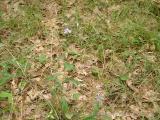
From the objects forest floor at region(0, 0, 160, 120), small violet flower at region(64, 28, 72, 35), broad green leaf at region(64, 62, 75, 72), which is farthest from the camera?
small violet flower at region(64, 28, 72, 35)

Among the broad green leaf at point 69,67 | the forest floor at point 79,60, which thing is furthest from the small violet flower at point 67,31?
the broad green leaf at point 69,67

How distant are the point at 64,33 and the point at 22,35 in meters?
0.56

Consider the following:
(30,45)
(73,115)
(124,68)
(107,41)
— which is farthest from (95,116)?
(30,45)

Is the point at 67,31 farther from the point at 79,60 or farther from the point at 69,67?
the point at 69,67

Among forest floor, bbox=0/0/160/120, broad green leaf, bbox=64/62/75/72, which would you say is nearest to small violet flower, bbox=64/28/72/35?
forest floor, bbox=0/0/160/120

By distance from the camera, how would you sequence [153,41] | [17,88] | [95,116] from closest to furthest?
[95,116]
[17,88]
[153,41]

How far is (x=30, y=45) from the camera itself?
4.20 meters

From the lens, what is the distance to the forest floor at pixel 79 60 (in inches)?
139

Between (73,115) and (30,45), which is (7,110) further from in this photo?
(30,45)

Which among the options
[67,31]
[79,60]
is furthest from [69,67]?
[67,31]

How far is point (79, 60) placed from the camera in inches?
157

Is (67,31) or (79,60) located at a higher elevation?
(67,31)

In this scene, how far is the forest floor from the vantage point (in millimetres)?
3523

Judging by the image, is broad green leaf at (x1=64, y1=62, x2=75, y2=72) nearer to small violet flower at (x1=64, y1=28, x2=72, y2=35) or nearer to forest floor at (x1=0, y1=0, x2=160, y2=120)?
forest floor at (x1=0, y1=0, x2=160, y2=120)
